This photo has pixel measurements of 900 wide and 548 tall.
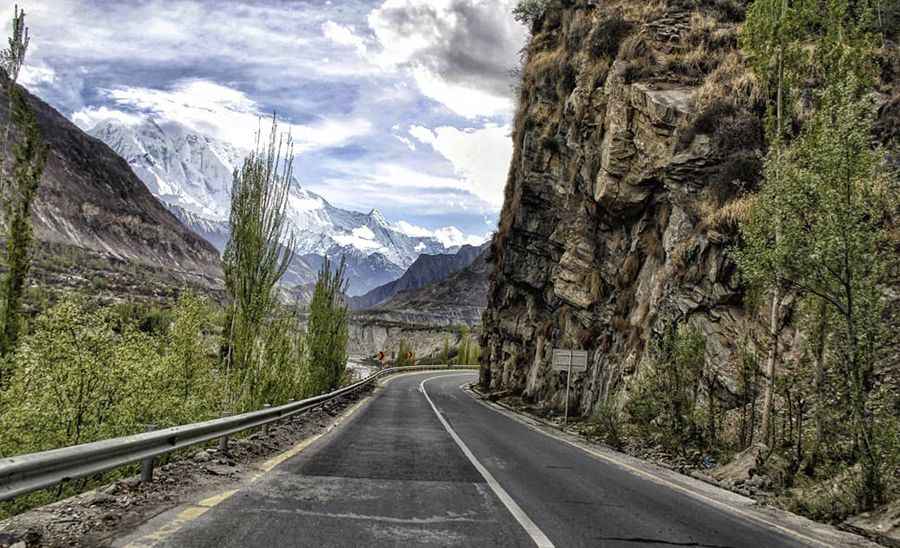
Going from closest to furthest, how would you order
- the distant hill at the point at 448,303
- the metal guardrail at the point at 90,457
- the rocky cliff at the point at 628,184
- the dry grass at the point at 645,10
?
1. the metal guardrail at the point at 90,457
2. the rocky cliff at the point at 628,184
3. the dry grass at the point at 645,10
4. the distant hill at the point at 448,303

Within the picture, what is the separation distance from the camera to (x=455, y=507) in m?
6.80

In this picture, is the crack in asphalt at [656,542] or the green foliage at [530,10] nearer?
the crack in asphalt at [656,542]

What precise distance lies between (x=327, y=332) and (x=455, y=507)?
61.1ft

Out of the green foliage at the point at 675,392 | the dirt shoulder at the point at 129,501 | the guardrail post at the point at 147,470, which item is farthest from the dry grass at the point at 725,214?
the guardrail post at the point at 147,470

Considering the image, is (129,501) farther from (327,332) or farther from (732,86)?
(732,86)

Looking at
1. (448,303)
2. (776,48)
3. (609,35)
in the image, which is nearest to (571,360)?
(776,48)

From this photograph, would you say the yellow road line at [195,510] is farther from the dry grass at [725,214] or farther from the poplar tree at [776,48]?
the dry grass at [725,214]

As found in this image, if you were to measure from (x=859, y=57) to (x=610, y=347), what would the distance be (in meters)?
13.7

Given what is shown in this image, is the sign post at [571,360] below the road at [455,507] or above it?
above

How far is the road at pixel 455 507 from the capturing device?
17.6 feet

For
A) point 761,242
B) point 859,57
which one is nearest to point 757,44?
point 859,57

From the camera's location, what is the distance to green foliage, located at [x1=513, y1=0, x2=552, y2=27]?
37.1 m

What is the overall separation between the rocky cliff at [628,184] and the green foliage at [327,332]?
10.4 meters

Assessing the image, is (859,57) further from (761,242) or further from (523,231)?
(523,231)
